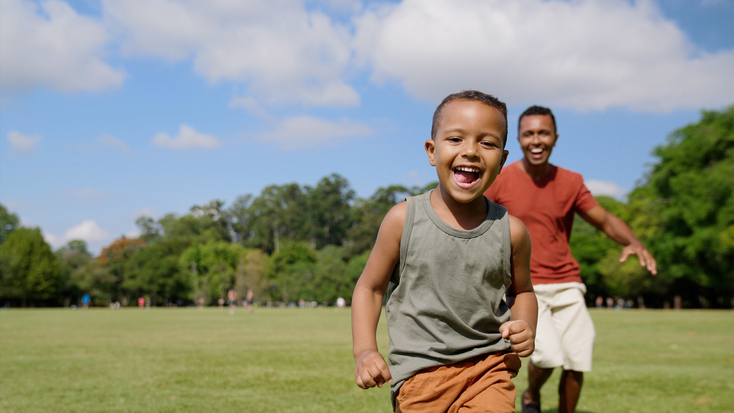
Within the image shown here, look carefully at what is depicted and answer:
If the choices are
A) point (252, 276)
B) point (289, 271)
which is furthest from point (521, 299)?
point (289, 271)

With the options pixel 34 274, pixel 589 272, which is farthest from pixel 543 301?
pixel 34 274

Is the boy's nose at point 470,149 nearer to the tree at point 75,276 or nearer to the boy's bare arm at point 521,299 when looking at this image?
the boy's bare arm at point 521,299

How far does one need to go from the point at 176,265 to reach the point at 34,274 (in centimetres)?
2025

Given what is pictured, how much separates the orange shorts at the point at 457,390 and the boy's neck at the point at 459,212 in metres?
0.61

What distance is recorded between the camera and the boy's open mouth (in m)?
2.66

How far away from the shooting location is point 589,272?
7331cm

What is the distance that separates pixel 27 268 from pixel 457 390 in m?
85.6

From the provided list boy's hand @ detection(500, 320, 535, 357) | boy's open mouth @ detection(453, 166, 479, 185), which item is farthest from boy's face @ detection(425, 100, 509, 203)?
boy's hand @ detection(500, 320, 535, 357)

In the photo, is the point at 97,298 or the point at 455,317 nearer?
the point at 455,317

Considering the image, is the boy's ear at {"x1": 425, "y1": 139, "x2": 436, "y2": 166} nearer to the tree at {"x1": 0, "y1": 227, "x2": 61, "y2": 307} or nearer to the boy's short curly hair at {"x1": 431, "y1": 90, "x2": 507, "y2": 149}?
the boy's short curly hair at {"x1": 431, "y1": 90, "x2": 507, "y2": 149}

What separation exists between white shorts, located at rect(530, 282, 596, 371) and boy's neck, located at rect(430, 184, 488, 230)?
2459 mm

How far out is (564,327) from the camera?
5164 mm

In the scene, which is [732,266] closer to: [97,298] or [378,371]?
[378,371]

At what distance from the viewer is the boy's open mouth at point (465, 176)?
2656 millimetres
